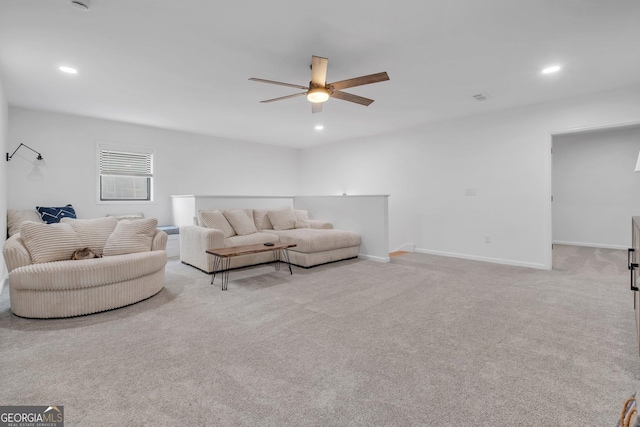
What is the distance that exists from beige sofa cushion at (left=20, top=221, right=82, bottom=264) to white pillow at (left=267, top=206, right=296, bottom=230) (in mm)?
2857

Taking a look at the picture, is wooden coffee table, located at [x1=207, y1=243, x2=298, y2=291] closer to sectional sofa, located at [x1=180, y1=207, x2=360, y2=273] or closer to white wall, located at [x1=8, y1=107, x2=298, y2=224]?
sectional sofa, located at [x1=180, y1=207, x2=360, y2=273]

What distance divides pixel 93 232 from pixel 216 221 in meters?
1.64

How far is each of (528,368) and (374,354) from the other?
0.93 m

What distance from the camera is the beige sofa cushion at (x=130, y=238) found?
3.28 meters

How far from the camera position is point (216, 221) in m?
4.75

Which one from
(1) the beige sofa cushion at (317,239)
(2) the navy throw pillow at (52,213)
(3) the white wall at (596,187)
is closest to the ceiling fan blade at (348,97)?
(1) the beige sofa cushion at (317,239)

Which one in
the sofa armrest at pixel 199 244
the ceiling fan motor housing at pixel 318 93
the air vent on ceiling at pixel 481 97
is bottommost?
the sofa armrest at pixel 199 244

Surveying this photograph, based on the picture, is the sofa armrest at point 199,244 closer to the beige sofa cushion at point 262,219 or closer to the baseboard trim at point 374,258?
the beige sofa cushion at point 262,219

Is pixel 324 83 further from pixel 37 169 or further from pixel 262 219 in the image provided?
pixel 37 169

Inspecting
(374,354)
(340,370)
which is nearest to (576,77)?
(374,354)

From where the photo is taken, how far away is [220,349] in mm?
2137

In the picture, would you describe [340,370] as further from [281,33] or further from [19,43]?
[19,43]

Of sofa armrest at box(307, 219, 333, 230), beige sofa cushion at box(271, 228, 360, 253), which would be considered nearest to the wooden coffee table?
beige sofa cushion at box(271, 228, 360, 253)

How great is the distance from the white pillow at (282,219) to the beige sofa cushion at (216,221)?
833 mm
